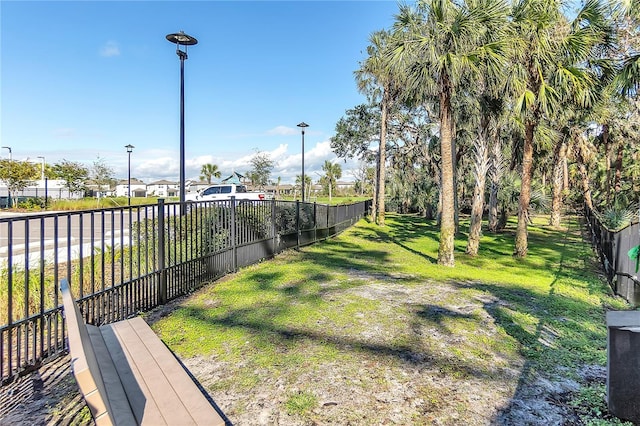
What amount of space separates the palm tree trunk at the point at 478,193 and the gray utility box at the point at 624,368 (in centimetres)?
903

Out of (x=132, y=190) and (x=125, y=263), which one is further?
(x=132, y=190)

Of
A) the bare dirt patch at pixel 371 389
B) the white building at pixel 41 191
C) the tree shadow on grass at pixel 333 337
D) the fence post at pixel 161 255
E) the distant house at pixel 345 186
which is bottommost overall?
the bare dirt patch at pixel 371 389

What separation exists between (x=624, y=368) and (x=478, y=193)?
10543 mm

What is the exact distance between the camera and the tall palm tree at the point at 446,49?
8719mm

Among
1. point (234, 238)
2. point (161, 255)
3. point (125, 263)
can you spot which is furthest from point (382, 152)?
point (161, 255)

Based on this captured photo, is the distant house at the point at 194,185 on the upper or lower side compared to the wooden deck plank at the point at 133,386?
upper

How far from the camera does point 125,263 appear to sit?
237 inches

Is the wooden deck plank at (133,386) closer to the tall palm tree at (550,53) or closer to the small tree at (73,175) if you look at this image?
the tall palm tree at (550,53)

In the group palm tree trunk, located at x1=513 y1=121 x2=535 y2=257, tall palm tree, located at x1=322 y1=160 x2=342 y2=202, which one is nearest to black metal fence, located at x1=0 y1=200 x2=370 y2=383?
palm tree trunk, located at x1=513 y1=121 x2=535 y2=257

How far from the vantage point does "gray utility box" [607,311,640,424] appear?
262 cm

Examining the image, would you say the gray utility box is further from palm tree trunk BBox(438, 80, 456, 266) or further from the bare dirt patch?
palm tree trunk BBox(438, 80, 456, 266)

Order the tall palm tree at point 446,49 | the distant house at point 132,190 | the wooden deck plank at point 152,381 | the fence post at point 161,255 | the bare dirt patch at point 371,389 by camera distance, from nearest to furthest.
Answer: the wooden deck plank at point 152,381 < the bare dirt patch at point 371,389 < the fence post at point 161,255 < the tall palm tree at point 446,49 < the distant house at point 132,190

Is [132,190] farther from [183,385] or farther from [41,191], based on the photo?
[183,385]

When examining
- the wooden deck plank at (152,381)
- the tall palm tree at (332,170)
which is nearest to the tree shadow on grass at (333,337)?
the wooden deck plank at (152,381)
